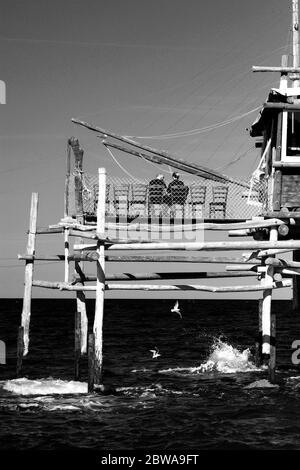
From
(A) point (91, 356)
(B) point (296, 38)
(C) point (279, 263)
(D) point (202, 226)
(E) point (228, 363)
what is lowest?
(E) point (228, 363)

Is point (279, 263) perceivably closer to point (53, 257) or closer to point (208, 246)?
point (208, 246)

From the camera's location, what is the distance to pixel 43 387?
71.7 feet

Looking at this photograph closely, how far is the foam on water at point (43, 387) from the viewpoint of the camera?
68.6 feet

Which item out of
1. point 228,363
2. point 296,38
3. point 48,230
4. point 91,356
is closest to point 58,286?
point 48,230

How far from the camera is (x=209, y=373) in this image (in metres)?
25.6

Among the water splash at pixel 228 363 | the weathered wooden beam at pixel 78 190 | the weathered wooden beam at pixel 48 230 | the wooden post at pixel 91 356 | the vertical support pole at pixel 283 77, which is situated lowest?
the water splash at pixel 228 363

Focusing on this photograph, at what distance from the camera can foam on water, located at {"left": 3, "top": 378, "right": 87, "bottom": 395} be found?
20.9 m

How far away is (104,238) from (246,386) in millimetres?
6816

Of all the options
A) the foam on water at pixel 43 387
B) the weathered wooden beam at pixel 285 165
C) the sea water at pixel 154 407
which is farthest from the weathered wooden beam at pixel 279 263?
the foam on water at pixel 43 387

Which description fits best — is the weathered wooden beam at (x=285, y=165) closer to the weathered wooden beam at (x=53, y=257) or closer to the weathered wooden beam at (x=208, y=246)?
the weathered wooden beam at (x=208, y=246)

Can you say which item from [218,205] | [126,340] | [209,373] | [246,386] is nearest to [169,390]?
[246,386]

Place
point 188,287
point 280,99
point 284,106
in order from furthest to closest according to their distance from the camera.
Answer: point 280,99
point 284,106
point 188,287

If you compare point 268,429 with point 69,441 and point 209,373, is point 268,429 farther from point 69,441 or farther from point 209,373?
point 209,373

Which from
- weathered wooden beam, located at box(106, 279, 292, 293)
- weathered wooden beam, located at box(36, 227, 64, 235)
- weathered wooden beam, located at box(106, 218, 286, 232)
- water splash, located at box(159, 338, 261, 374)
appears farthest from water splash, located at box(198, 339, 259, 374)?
weathered wooden beam, located at box(36, 227, 64, 235)
